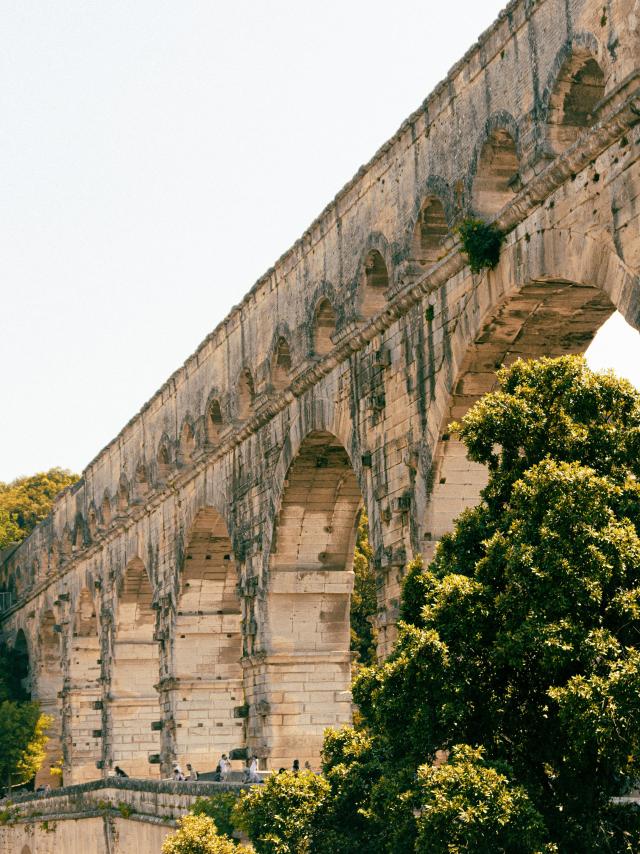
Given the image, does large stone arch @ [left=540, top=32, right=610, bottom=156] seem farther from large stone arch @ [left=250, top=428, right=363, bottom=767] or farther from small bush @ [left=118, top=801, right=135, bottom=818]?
small bush @ [left=118, top=801, right=135, bottom=818]

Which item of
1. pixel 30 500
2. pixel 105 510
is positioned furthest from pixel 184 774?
pixel 30 500

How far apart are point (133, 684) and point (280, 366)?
1328 cm

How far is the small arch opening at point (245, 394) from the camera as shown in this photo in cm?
2505

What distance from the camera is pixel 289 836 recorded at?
594 inches

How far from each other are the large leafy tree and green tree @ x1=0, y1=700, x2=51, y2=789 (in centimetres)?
3016

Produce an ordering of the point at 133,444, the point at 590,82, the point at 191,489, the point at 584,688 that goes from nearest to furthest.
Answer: the point at 584,688, the point at 590,82, the point at 191,489, the point at 133,444

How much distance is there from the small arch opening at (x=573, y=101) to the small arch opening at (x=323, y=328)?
23.1 feet

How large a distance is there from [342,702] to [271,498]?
3.28m

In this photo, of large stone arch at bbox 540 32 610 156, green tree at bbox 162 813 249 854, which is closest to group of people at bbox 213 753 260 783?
green tree at bbox 162 813 249 854

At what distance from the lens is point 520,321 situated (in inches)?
627

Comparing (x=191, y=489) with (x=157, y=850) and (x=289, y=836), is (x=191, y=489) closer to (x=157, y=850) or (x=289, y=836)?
(x=157, y=850)

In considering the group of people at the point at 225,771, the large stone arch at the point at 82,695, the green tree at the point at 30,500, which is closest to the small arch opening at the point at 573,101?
the group of people at the point at 225,771

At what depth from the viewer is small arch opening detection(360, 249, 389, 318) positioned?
19.5 m

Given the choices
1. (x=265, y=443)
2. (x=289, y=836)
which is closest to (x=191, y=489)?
(x=265, y=443)
